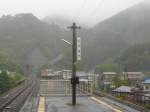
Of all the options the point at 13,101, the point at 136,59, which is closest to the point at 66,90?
the point at 13,101

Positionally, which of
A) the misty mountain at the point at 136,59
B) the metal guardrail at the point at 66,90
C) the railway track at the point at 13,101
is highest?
the misty mountain at the point at 136,59

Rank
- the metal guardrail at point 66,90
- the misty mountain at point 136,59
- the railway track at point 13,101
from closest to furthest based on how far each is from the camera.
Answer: the railway track at point 13,101 < the metal guardrail at point 66,90 < the misty mountain at point 136,59

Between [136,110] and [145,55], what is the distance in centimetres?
13878

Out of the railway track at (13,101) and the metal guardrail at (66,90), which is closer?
the railway track at (13,101)

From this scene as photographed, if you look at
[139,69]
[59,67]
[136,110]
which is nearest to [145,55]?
[139,69]

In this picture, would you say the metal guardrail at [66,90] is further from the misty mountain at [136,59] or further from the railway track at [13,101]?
the misty mountain at [136,59]

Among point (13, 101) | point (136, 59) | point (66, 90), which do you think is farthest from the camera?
point (136, 59)

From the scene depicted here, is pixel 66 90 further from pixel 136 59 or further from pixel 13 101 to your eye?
pixel 136 59

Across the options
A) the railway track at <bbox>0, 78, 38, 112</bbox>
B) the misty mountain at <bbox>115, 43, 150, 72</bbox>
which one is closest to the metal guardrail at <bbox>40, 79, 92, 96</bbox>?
the railway track at <bbox>0, 78, 38, 112</bbox>

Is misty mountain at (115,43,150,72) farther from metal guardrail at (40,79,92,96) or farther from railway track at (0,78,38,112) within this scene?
metal guardrail at (40,79,92,96)

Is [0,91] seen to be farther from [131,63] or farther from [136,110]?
[131,63]

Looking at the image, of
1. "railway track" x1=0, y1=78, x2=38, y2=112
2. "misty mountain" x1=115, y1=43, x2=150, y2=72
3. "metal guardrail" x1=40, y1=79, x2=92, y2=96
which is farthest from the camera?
"misty mountain" x1=115, y1=43, x2=150, y2=72

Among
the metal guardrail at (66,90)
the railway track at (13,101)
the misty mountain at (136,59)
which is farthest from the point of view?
the misty mountain at (136,59)

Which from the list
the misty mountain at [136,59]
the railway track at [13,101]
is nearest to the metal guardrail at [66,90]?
the railway track at [13,101]
